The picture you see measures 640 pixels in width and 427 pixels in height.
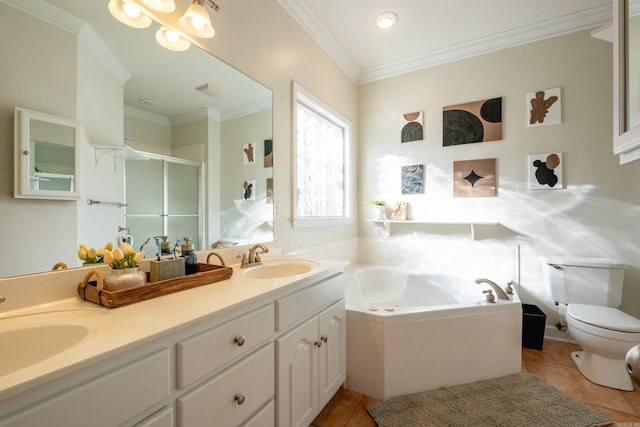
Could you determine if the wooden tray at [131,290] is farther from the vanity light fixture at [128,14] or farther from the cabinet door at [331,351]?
the vanity light fixture at [128,14]

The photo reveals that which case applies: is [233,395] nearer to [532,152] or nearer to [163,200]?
[163,200]

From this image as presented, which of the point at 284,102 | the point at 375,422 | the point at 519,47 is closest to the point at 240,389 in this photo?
the point at 375,422

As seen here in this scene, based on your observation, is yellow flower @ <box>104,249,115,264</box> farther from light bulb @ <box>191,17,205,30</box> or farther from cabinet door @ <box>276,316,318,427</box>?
light bulb @ <box>191,17,205,30</box>

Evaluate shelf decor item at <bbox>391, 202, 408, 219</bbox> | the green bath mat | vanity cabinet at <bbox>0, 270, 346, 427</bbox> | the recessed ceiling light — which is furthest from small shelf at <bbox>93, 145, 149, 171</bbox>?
shelf decor item at <bbox>391, 202, 408, 219</bbox>

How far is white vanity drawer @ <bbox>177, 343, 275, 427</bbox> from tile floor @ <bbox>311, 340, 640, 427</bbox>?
681mm

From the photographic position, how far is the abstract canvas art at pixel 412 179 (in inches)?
110

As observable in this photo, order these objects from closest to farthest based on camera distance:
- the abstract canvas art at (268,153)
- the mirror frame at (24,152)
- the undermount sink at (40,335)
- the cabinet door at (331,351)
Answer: the undermount sink at (40,335), the mirror frame at (24,152), the cabinet door at (331,351), the abstract canvas art at (268,153)

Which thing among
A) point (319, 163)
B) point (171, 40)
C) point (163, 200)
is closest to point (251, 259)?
point (163, 200)

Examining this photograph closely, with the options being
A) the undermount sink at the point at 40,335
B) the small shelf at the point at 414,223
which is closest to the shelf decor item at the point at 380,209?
the small shelf at the point at 414,223

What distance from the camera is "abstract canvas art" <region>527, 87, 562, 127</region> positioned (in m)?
2.33

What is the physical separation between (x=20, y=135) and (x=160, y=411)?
0.92 meters

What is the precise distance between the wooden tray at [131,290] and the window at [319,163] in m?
1.07

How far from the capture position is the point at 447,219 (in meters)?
2.70

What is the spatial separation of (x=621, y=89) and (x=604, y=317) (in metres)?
1.45
